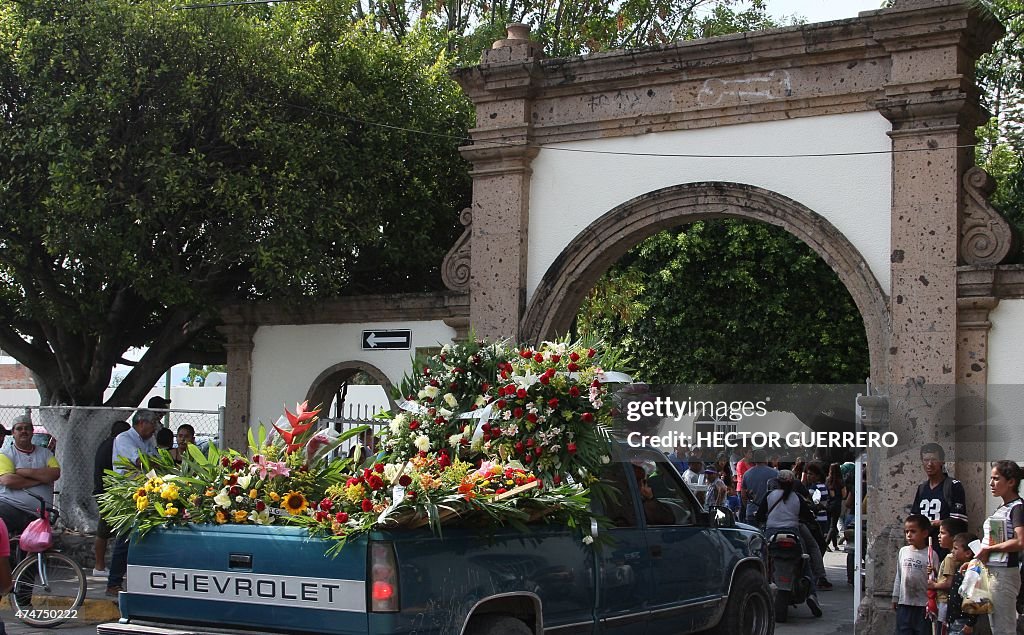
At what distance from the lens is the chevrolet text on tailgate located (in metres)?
6.35

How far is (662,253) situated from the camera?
25.2m

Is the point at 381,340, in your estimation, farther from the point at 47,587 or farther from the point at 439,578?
the point at 439,578

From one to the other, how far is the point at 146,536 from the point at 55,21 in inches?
308

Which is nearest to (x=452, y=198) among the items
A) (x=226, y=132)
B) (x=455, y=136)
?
(x=455, y=136)

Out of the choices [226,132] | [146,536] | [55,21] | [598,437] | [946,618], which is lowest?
[946,618]

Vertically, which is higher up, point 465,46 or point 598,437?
point 465,46

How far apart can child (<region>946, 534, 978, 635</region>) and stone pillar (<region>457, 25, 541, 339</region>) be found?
583 centimetres

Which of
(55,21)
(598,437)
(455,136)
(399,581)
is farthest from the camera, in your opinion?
(455,136)

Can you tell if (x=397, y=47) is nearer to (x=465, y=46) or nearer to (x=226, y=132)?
(x=226, y=132)

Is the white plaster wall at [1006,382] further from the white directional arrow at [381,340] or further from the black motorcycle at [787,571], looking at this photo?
the white directional arrow at [381,340]

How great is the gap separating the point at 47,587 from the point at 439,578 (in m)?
5.28

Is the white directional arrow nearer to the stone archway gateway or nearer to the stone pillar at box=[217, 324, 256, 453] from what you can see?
the stone archway gateway

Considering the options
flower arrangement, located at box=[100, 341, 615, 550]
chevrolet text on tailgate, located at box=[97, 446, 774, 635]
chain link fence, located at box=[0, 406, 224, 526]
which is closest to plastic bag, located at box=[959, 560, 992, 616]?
chevrolet text on tailgate, located at box=[97, 446, 774, 635]

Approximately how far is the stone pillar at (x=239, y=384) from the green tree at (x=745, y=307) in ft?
34.0
